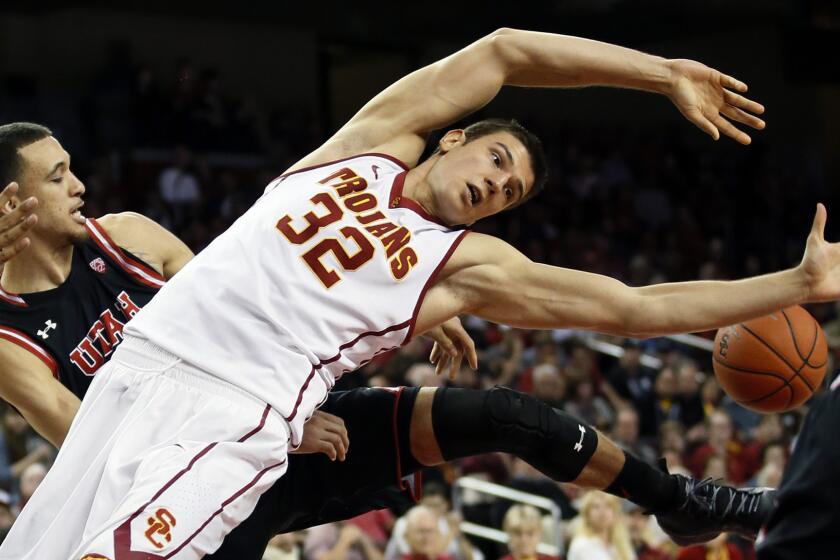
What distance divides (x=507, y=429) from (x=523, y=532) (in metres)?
3.63

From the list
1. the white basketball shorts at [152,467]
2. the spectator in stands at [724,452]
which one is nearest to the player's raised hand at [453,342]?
the white basketball shorts at [152,467]

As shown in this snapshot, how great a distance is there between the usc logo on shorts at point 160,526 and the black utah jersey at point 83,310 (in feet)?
3.35

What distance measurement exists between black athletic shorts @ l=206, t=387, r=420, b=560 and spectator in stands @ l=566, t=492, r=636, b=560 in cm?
389

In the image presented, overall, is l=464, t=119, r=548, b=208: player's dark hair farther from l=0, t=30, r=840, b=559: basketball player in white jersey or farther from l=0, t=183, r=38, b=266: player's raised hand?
l=0, t=183, r=38, b=266: player's raised hand

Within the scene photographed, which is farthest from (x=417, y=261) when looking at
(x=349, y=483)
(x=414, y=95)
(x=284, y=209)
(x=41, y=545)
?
(x=41, y=545)

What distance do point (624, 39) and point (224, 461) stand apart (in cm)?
1636

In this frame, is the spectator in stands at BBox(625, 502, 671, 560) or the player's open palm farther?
the spectator in stands at BBox(625, 502, 671, 560)

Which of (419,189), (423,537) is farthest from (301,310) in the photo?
(423,537)

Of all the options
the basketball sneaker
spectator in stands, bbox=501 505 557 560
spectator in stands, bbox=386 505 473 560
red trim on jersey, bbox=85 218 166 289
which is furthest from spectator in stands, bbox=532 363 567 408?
red trim on jersey, bbox=85 218 166 289

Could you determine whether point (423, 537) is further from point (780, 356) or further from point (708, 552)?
point (780, 356)

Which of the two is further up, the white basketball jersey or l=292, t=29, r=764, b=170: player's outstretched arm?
l=292, t=29, r=764, b=170: player's outstretched arm

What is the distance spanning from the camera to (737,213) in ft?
60.9

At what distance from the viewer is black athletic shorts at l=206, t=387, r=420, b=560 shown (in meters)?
3.96

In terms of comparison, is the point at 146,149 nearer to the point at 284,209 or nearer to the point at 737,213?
the point at 737,213
